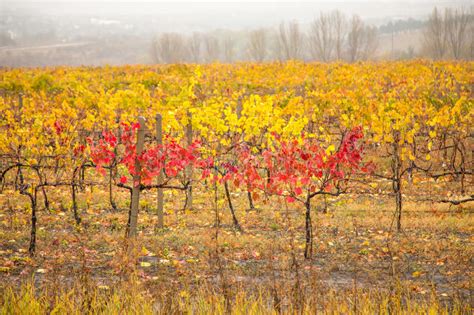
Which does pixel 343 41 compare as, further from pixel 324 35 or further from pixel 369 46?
pixel 324 35

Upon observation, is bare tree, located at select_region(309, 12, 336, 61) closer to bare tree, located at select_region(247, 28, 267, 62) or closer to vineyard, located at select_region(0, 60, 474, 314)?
bare tree, located at select_region(247, 28, 267, 62)

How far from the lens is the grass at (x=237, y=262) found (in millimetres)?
5250

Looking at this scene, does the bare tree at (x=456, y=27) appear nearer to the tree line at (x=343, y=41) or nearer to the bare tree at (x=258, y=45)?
the tree line at (x=343, y=41)

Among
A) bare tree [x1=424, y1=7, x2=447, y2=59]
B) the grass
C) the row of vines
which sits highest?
bare tree [x1=424, y1=7, x2=447, y2=59]

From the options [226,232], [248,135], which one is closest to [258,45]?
[248,135]

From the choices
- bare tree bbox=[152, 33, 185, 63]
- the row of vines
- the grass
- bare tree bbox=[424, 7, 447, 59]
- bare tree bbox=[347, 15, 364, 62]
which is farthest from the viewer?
bare tree bbox=[152, 33, 185, 63]

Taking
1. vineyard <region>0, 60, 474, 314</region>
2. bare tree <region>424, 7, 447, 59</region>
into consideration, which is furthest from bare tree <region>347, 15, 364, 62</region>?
vineyard <region>0, 60, 474, 314</region>

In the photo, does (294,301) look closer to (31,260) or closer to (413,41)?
(31,260)

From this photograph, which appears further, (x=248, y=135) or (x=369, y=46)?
(x=369, y=46)

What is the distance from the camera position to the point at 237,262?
25.2 feet

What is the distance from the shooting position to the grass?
5250 mm

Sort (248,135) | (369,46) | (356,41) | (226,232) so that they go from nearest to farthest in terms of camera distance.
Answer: (226,232), (248,135), (356,41), (369,46)

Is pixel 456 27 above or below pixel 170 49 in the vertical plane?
below

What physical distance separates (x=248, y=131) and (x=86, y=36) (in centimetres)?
13386
